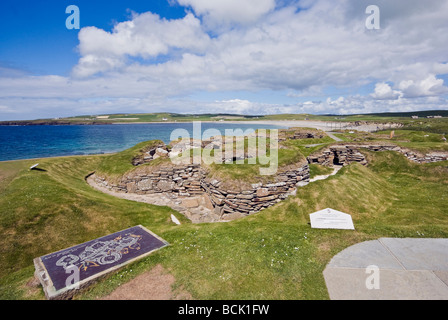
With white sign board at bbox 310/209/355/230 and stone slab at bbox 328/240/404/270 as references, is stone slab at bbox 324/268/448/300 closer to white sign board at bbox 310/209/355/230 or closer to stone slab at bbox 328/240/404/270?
stone slab at bbox 328/240/404/270

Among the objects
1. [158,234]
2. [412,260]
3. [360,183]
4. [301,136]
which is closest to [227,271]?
[158,234]

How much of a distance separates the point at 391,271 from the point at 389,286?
87cm

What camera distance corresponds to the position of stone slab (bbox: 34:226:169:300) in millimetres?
7602

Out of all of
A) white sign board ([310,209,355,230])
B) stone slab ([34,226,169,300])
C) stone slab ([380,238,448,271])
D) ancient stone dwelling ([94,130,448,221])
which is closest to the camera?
stone slab ([380,238,448,271])

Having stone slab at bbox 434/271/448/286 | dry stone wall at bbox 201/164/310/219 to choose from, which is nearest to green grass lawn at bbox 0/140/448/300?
dry stone wall at bbox 201/164/310/219

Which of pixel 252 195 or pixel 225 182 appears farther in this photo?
pixel 225 182

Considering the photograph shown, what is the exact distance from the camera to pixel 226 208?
1814cm

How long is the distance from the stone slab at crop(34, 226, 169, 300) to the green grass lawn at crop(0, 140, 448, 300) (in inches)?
18.0

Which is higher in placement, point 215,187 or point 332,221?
point 332,221

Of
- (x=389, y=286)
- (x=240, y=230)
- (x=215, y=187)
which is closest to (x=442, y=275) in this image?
(x=389, y=286)

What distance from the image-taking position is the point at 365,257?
26.6 feet

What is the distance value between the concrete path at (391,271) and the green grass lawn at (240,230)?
1.58 ft

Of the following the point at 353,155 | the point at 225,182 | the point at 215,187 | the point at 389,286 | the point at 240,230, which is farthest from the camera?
the point at 353,155

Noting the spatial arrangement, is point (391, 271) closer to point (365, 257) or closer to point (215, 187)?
point (365, 257)
